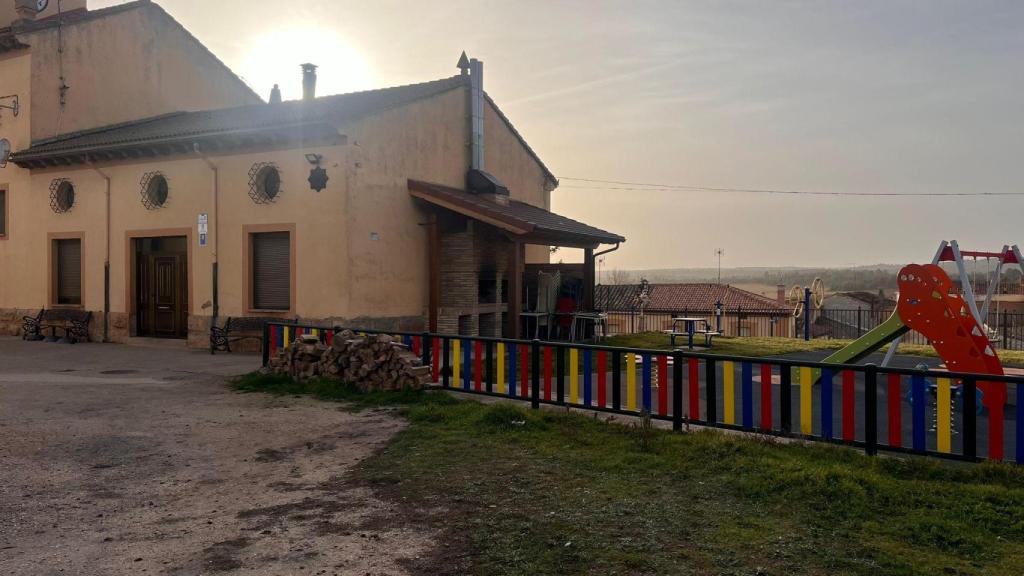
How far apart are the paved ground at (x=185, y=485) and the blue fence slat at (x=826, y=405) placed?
4.00 m

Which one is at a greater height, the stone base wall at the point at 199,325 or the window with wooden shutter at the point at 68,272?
the window with wooden shutter at the point at 68,272

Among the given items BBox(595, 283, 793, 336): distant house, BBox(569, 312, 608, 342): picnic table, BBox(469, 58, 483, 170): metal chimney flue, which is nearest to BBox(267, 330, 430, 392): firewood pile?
BBox(569, 312, 608, 342): picnic table

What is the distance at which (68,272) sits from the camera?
1848 cm

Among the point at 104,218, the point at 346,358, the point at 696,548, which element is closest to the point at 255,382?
the point at 346,358

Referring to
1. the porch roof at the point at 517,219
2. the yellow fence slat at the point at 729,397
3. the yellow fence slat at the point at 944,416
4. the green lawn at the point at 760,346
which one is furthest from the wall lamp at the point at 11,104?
the yellow fence slat at the point at 944,416

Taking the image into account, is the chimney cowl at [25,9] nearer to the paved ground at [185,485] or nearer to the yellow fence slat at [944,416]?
the paved ground at [185,485]

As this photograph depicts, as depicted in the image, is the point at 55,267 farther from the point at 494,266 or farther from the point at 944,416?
the point at 944,416

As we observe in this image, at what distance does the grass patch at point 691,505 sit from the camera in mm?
4086

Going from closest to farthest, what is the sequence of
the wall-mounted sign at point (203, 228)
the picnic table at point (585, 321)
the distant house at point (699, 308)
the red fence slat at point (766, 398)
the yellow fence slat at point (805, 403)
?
the yellow fence slat at point (805, 403) < the red fence slat at point (766, 398) < the wall-mounted sign at point (203, 228) < the picnic table at point (585, 321) < the distant house at point (699, 308)

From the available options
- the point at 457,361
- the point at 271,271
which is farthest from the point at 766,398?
the point at 271,271

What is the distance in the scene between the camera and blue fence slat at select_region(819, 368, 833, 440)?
21.2 ft

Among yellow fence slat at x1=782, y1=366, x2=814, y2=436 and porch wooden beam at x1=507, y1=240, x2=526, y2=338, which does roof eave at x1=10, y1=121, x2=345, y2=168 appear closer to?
porch wooden beam at x1=507, y1=240, x2=526, y2=338

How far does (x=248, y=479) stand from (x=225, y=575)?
2089 millimetres

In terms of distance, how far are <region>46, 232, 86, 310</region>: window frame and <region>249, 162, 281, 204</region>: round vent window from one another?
5.97 meters
